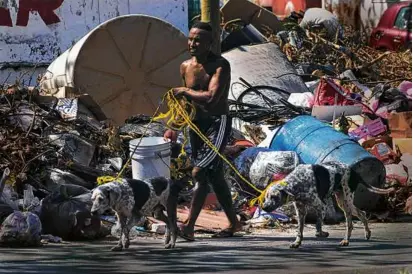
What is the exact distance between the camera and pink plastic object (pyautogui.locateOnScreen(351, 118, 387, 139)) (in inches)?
527

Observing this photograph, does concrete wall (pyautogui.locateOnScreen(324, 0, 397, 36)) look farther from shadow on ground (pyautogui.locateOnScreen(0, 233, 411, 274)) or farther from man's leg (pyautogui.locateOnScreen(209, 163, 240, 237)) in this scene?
shadow on ground (pyautogui.locateOnScreen(0, 233, 411, 274))

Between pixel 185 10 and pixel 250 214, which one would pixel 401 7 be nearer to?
pixel 185 10

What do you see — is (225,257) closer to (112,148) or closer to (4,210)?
(4,210)

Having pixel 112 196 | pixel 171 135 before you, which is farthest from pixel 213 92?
pixel 171 135

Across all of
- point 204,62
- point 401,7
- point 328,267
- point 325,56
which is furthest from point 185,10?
point 328,267

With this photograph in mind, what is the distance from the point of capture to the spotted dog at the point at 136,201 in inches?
360

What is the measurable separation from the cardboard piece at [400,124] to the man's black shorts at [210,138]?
3.68m

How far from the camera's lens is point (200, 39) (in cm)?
979

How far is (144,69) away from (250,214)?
4.73 m

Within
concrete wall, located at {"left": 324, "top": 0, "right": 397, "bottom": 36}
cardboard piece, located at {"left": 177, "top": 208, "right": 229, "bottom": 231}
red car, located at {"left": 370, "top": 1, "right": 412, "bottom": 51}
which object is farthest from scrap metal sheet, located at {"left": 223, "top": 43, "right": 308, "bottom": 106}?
concrete wall, located at {"left": 324, "top": 0, "right": 397, "bottom": 36}

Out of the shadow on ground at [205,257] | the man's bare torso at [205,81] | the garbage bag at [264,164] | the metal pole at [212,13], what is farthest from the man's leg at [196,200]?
the metal pole at [212,13]

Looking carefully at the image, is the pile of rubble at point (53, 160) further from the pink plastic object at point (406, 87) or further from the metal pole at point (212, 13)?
the pink plastic object at point (406, 87)

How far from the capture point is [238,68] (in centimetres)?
1720

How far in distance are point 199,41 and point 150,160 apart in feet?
6.80
